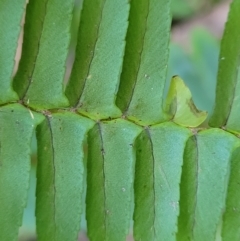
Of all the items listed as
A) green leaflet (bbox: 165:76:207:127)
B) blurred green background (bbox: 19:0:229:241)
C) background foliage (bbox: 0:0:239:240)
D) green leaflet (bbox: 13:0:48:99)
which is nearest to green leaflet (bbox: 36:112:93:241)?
background foliage (bbox: 0:0:239:240)

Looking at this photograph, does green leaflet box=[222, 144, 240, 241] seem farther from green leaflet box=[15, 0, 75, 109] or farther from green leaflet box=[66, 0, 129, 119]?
green leaflet box=[15, 0, 75, 109]

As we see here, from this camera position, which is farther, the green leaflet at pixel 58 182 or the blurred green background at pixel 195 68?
the blurred green background at pixel 195 68

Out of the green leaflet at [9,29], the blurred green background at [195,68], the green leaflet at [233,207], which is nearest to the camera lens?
the green leaflet at [9,29]

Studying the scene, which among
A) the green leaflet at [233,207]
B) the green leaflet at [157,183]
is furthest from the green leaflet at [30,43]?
the green leaflet at [233,207]

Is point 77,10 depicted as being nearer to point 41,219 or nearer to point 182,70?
point 182,70

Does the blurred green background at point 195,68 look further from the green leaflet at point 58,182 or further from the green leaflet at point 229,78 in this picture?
the green leaflet at point 229,78

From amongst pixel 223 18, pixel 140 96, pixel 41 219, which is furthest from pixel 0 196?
pixel 223 18

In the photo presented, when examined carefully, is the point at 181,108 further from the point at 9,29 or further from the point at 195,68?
the point at 195,68
